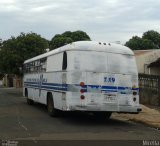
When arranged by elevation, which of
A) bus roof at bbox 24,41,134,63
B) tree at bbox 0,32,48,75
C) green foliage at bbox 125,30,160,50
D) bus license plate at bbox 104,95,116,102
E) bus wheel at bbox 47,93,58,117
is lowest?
bus wheel at bbox 47,93,58,117

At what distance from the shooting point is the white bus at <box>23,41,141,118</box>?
15.1 metres

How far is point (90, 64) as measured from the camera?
50.6ft

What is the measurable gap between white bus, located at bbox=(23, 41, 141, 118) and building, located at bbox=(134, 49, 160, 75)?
59.6 ft

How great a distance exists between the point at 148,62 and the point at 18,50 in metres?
13.2

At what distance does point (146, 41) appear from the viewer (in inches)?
2496

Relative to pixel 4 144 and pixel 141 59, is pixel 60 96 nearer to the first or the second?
pixel 4 144

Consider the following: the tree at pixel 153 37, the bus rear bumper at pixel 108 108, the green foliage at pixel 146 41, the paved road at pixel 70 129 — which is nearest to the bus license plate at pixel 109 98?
the bus rear bumper at pixel 108 108

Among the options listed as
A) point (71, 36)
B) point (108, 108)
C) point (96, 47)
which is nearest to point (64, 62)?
point (96, 47)

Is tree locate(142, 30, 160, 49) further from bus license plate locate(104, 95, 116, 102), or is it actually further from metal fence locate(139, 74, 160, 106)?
bus license plate locate(104, 95, 116, 102)

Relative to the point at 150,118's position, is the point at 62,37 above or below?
above

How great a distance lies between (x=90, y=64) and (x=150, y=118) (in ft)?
11.8

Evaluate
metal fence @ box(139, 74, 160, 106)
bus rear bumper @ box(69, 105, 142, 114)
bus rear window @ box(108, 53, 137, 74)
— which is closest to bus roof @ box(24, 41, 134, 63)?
bus rear window @ box(108, 53, 137, 74)

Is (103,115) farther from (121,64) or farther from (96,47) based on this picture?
(96,47)

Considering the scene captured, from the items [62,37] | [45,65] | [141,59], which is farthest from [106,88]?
[62,37]
